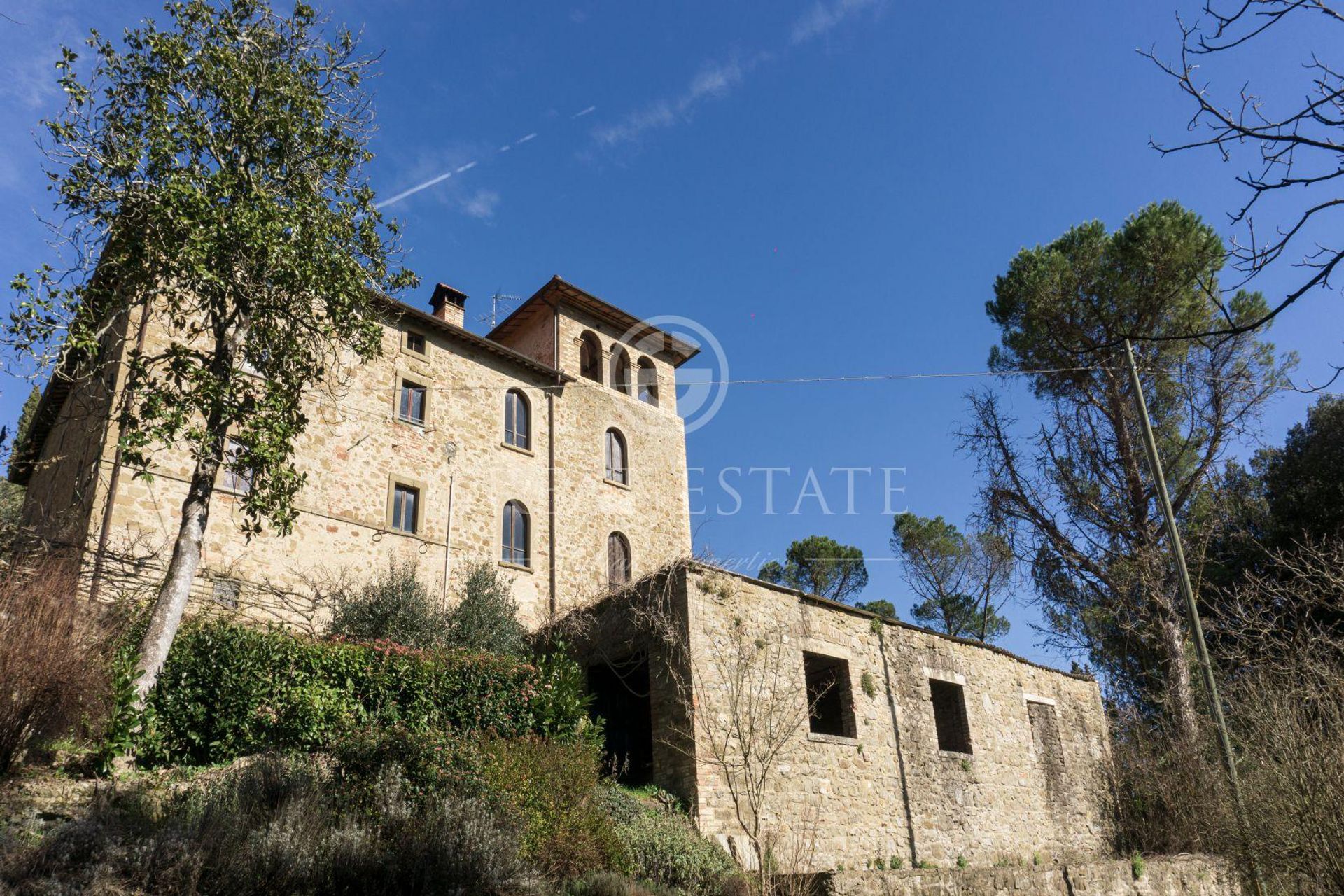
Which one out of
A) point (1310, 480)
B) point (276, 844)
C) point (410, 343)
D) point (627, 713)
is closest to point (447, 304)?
point (410, 343)

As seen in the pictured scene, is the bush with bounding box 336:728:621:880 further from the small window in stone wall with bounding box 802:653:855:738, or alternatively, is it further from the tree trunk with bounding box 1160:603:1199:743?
the tree trunk with bounding box 1160:603:1199:743

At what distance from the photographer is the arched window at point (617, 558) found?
1973cm

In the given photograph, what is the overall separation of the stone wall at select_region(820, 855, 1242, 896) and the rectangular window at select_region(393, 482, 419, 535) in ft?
35.5

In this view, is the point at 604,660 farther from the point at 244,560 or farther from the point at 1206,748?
the point at 1206,748

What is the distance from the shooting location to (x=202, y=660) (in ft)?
29.6

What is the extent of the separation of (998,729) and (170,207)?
572 inches

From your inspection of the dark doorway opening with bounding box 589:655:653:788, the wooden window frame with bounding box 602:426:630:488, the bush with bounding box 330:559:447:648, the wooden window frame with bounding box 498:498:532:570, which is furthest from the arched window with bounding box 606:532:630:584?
the dark doorway opening with bounding box 589:655:653:788

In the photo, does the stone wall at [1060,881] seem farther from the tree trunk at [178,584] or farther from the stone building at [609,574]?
the tree trunk at [178,584]

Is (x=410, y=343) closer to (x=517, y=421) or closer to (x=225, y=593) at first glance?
(x=517, y=421)

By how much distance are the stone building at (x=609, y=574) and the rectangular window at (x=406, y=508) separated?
0.04m

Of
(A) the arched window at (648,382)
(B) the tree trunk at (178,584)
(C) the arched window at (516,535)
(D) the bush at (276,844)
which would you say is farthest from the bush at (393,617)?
(A) the arched window at (648,382)

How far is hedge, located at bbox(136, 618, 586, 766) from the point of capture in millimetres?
8805

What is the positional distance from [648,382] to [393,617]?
1160 centimetres

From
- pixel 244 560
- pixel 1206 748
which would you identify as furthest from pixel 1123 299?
pixel 244 560
